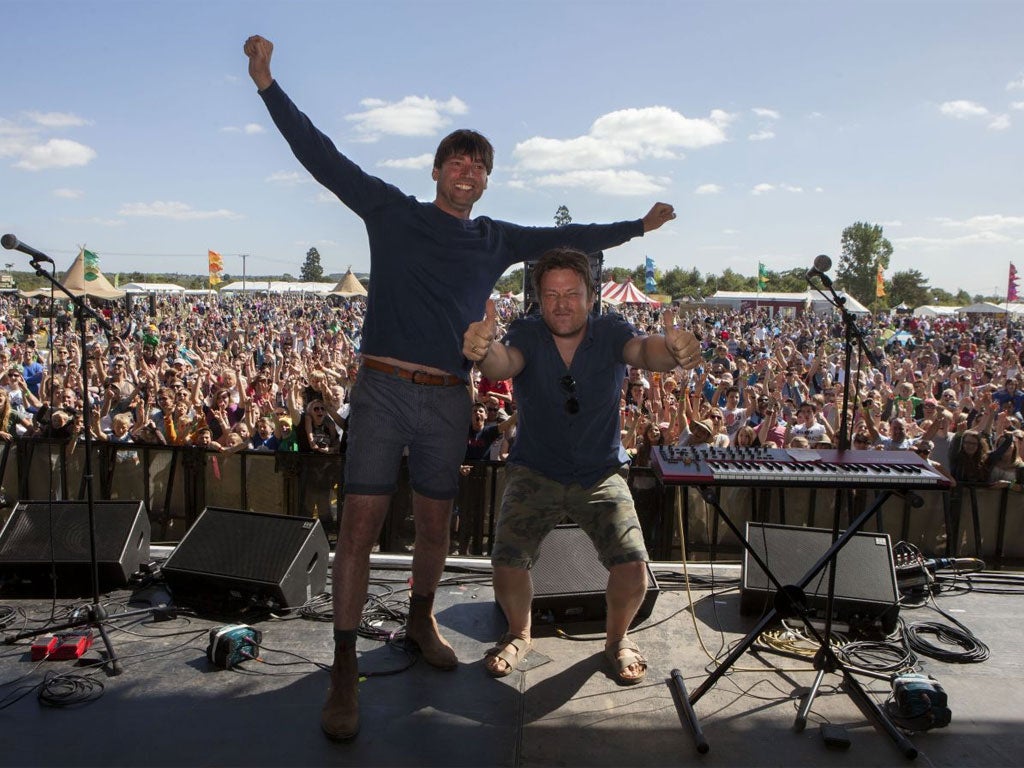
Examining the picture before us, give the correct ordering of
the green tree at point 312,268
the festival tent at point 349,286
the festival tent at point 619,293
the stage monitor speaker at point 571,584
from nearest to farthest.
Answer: the stage monitor speaker at point 571,584 < the festival tent at point 619,293 < the festival tent at point 349,286 < the green tree at point 312,268

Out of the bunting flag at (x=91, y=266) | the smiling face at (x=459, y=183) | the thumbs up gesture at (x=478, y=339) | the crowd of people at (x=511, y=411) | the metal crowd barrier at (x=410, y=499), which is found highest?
the bunting flag at (x=91, y=266)

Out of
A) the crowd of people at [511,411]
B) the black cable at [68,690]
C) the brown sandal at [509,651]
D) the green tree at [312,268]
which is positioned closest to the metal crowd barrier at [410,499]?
the crowd of people at [511,411]

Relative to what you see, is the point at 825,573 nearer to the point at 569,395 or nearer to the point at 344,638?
the point at 569,395

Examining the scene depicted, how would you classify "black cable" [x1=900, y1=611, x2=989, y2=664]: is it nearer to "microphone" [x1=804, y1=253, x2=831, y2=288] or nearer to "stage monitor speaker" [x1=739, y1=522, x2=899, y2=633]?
"stage monitor speaker" [x1=739, y1=522, x2=899, y2=633]

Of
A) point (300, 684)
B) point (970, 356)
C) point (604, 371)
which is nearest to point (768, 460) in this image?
point (604, 371)

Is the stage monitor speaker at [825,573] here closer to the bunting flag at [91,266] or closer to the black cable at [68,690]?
the black cable at [68,690]

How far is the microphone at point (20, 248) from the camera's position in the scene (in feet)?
10.1

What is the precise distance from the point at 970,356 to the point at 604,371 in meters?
19.1

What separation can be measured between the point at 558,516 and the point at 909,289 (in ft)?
251

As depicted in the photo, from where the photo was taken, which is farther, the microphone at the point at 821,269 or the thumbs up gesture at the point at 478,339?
the microphone at the point at 821,269

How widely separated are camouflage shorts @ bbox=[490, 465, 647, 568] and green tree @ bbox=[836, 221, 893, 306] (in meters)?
80.4

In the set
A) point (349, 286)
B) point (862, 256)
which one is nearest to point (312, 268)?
point (862, 256)

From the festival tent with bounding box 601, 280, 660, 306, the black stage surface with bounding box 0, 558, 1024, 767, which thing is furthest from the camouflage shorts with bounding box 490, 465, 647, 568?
the festival tent with bounding box 601, 280, 660, 306

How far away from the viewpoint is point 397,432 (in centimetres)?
277
